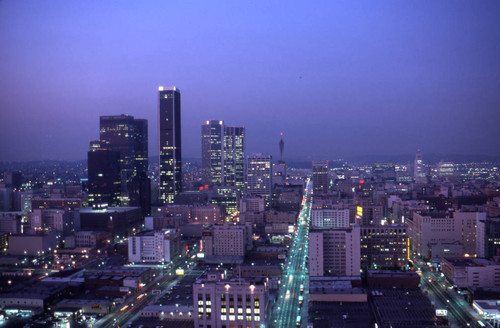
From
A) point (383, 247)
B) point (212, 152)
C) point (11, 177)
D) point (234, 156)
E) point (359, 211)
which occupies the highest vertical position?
point (212, 152)

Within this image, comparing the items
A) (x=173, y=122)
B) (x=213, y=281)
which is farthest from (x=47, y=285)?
(x=173, y=122)

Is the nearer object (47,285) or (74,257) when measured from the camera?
(47,285)

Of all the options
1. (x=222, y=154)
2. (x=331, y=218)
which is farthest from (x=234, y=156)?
(x=331, y=218)

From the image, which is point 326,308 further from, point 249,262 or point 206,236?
point 206,236

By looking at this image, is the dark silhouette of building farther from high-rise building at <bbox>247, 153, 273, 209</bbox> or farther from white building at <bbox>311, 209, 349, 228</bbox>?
high-rise building at <bbox>247, 153, 273, 209</bbox>

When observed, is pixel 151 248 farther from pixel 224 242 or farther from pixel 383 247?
pixel 383 247

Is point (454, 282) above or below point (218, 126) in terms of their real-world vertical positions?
below

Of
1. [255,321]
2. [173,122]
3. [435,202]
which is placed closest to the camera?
[255,321]
